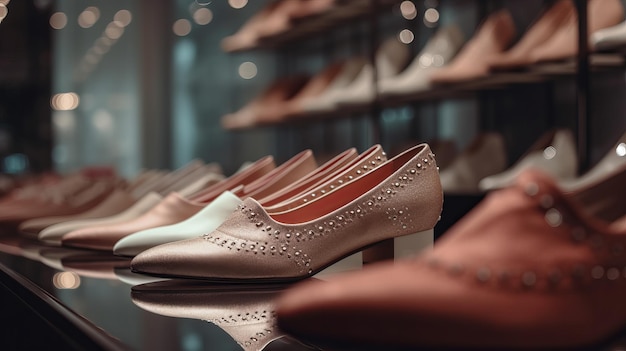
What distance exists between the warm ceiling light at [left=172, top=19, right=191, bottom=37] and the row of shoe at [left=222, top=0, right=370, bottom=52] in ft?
2.90

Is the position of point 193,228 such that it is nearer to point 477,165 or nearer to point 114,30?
point 477,165

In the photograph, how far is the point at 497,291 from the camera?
0.44m

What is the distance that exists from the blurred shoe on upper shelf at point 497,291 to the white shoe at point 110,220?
2.92ft

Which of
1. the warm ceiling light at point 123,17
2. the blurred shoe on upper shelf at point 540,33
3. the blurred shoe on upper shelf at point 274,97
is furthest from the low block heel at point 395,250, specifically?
the warm ceiling light at point 123,17

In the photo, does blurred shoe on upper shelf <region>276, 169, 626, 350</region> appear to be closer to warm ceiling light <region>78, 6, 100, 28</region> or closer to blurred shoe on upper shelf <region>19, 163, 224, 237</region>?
blurred shoe on upper shelf <region>19, 163, 224, 237</region>

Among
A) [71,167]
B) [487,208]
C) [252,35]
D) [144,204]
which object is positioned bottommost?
[71,167]

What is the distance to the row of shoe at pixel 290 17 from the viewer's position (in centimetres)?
353

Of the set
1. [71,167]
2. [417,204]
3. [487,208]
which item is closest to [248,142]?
[71,167]

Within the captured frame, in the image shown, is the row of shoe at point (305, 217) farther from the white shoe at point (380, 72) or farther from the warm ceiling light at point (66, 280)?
the white shoe at point (380, 72)

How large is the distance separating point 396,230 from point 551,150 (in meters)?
1.53

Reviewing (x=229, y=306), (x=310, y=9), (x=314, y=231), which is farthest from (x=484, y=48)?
(x=229, y=306)

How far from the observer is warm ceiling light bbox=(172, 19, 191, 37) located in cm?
545

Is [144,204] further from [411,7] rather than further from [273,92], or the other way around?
[273,92]

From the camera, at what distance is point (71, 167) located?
223 inches
